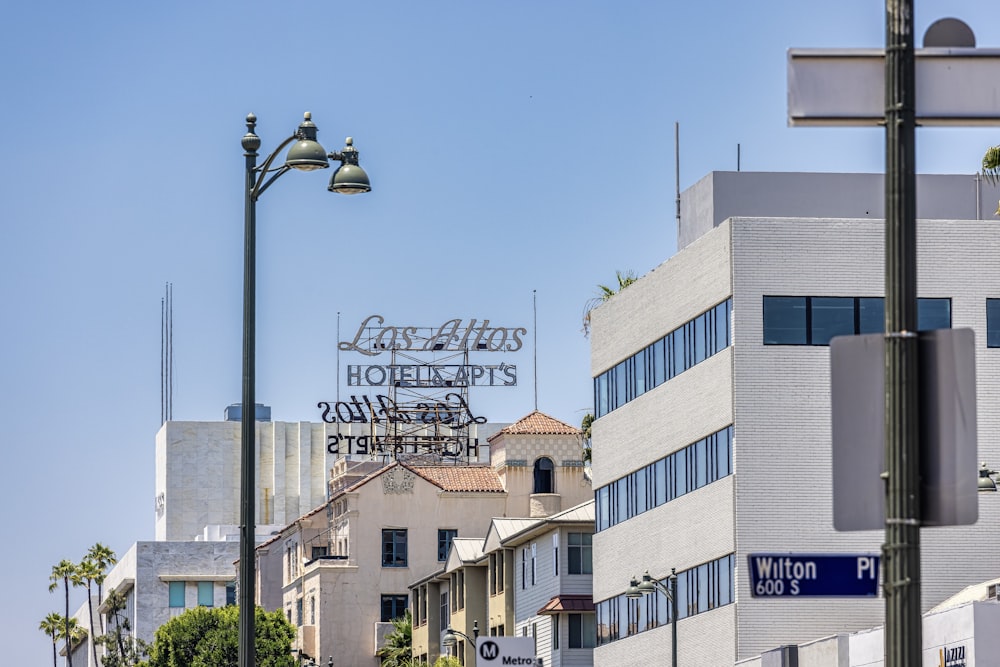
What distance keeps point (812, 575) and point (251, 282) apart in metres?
10.3

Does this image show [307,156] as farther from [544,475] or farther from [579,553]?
[544,475]

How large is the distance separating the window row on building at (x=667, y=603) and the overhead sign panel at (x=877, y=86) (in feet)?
144

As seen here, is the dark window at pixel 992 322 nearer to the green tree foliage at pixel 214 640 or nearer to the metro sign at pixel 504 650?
the metro sign at pixel 504 650

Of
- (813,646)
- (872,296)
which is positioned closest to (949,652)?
(813,646)

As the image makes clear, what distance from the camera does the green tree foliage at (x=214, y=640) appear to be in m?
102

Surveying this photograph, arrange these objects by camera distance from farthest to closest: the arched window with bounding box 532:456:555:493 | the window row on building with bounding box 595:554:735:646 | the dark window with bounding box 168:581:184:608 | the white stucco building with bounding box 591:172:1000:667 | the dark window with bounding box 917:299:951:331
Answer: the dark window with bounding box 168:581:184:608 < the arched window with bounding box 532:456:555:493 < the window row on building with bounding box 595:554:735:646 < the dark window with bounding box 917:299:951:331 < the white stucco building with bounding box 591:172:1000:667

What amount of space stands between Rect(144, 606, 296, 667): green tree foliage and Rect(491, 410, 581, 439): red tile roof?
16.4m

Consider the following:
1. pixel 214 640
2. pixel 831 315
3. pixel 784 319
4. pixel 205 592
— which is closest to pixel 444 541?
pixel 214 640

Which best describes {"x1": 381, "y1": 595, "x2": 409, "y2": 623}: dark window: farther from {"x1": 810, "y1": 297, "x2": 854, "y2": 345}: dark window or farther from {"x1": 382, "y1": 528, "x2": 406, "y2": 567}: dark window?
{"x1": 810, "y1": 297, "x2": 854, "y2": 345}: dark window

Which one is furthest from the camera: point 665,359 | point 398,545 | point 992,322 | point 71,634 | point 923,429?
point 71,634

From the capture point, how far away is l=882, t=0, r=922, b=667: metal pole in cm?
948

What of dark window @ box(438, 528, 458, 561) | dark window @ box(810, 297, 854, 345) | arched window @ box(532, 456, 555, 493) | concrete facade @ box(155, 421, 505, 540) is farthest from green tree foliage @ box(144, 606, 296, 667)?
concrete facade @ box(155, 421, 505, 540)

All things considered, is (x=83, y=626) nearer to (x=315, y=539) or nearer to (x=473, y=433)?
(x=473, y=433)

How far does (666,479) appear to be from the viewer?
192ft
